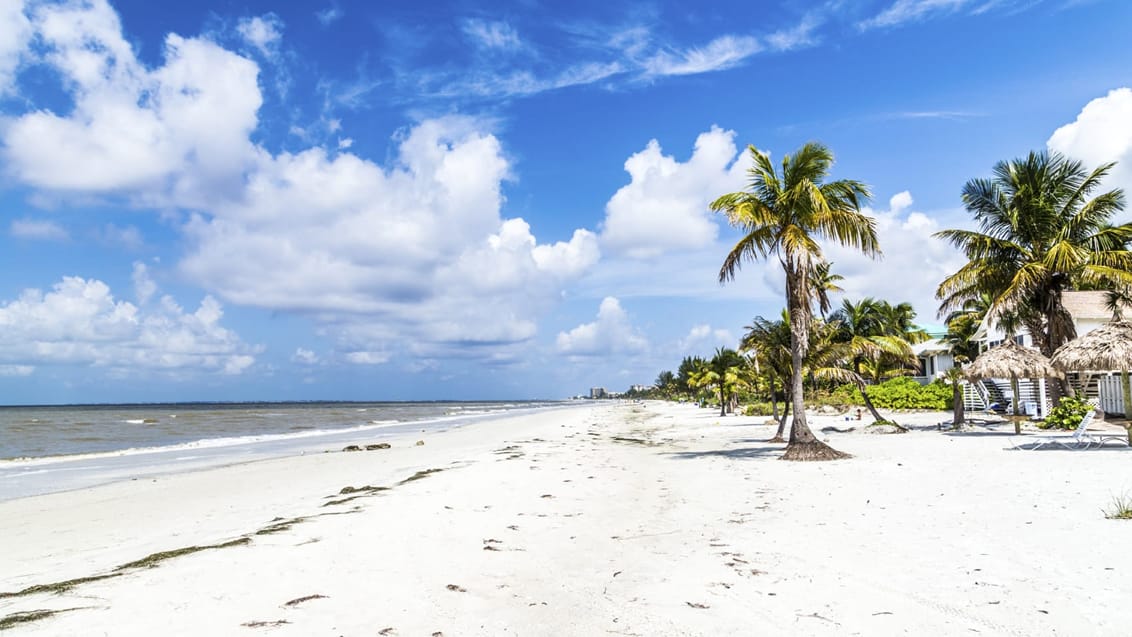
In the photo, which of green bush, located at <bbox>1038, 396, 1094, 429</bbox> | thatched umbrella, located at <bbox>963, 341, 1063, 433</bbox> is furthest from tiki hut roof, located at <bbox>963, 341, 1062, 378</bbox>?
green bush, located at <bbox>1038, 396, 1094, 429</bbox>

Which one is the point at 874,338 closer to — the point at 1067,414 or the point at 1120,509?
the point at 1067,414

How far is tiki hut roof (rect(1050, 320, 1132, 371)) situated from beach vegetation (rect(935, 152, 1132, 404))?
4465 mm

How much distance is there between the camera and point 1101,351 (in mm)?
15539

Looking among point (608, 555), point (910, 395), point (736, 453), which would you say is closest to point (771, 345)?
point (736, 453)

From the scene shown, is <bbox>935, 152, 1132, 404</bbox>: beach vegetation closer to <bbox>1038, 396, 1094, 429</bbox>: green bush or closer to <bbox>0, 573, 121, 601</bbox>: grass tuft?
<bbox>1038, 396, 1094, 429</bbox>: green bush

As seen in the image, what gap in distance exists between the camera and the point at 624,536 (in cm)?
772

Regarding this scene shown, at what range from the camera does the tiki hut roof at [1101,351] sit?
15109mm

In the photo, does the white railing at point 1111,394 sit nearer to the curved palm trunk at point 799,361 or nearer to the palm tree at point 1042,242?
the palm tree at point 1042,242

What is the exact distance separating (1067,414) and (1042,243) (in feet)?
19.7

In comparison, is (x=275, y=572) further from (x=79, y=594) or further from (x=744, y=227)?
(x=744, y=227)

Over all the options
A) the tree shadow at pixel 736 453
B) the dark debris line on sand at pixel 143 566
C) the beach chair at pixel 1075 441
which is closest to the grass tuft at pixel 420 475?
the dark debris line on sand at pixel 143 566

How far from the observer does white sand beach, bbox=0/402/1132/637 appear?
4.85 metres

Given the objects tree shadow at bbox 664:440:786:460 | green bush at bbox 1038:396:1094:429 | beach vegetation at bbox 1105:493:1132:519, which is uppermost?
green bush at bbox 1038:396:1094:429

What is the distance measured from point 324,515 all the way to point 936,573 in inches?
303
